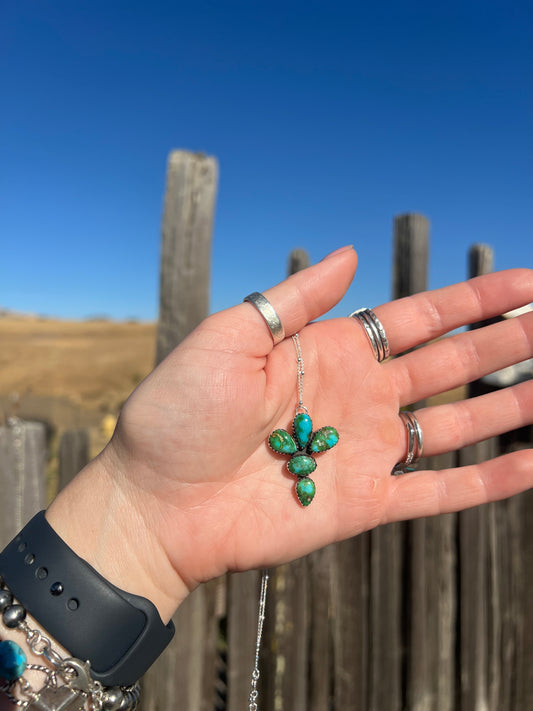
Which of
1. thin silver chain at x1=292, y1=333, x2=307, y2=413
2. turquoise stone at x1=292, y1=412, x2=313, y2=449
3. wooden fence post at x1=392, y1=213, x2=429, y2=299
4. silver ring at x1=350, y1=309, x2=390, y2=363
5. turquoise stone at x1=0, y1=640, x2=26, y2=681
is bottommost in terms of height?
turquoise stone at x1=0, y1=640, x2=26, y2=681

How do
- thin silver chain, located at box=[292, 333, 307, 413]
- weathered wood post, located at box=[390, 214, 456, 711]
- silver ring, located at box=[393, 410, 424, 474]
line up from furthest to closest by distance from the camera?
weathered wood post, located at box=[390, 214, 456, 711], silver ring, located at box=[393, 410, 424, 474], thin silver chain, located at box=[292, 333, 307, 413]

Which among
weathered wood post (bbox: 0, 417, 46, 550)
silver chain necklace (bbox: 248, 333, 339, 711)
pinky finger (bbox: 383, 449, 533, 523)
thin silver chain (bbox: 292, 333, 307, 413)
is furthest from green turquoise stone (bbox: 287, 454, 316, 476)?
weathered wood post (bbox: 0, 417, 46, 550)

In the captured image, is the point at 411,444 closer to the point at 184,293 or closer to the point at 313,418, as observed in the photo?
the point at 313,418

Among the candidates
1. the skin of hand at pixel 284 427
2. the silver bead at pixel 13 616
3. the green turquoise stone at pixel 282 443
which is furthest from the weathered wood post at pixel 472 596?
the silver bead at pixel 13 616

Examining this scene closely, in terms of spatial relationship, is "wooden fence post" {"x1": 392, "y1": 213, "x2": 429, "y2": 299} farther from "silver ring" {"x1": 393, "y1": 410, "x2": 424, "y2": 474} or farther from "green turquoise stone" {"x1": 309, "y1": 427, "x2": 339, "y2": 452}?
"green turquoise stone" {"x1": 309, "y1": 427, "x2": 339, "y2": 452}

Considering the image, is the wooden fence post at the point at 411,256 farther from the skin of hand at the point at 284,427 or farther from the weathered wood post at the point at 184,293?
the weathered wood post at the point at 184,293

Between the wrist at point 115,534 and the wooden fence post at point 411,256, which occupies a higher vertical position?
the wooden fence post at point 411,256

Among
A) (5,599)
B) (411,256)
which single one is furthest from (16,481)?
(411,256)
